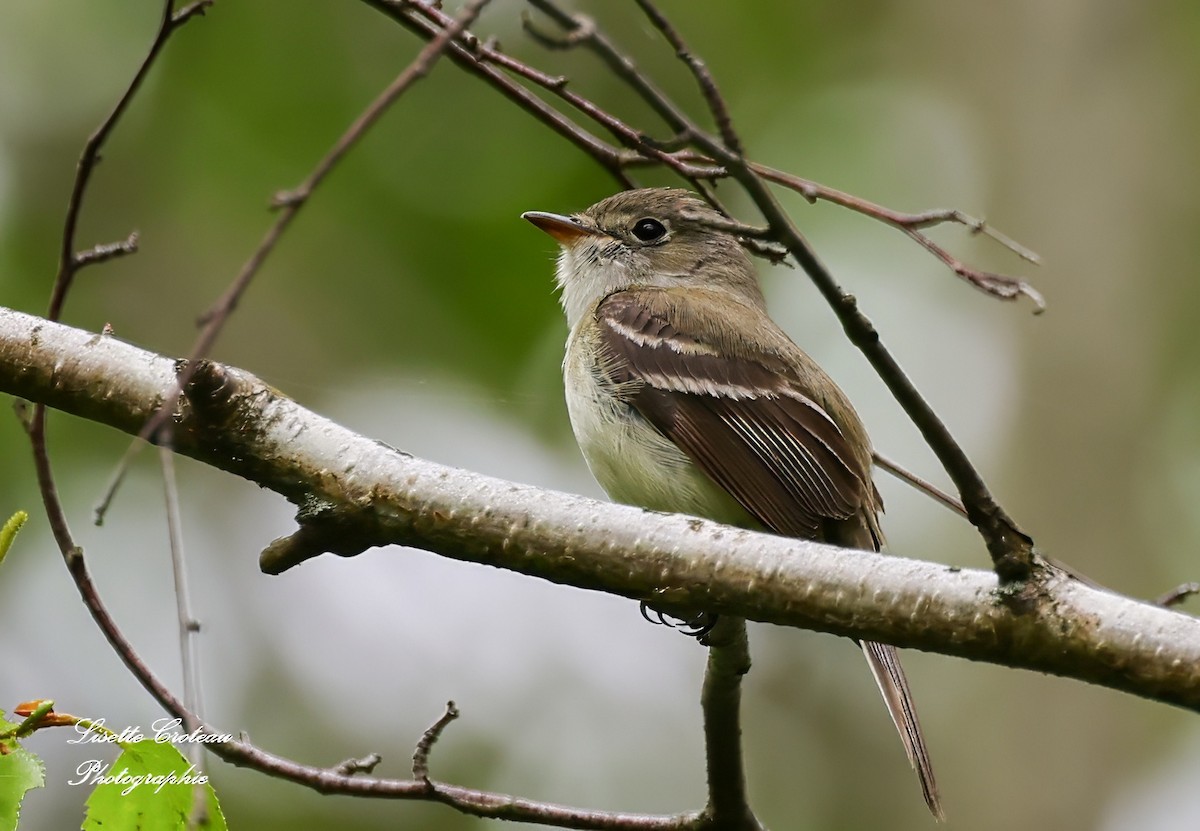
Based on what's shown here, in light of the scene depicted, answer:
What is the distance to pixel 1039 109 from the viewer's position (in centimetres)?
963

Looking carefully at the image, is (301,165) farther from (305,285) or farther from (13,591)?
(13,591)

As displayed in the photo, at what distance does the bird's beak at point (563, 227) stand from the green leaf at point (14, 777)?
153 inches

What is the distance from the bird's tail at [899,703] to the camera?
417 cm

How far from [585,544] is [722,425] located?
1.73 m

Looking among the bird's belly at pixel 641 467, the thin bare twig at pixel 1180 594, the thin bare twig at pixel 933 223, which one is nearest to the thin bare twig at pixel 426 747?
the bird's belly at pixel 641 467

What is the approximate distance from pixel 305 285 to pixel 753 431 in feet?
18.5

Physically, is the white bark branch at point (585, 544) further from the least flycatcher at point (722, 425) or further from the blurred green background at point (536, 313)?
the blurred green background at point (536, 313)

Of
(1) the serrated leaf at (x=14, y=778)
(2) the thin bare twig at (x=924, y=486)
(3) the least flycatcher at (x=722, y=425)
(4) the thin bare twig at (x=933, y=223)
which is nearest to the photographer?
(1) the serrated leaf at (x=14, y=778)

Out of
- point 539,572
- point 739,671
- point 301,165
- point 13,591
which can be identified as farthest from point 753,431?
point 13,591

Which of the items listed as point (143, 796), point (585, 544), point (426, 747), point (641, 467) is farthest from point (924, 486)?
point (143, 796)

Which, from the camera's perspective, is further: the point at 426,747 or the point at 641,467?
the point at 641,467

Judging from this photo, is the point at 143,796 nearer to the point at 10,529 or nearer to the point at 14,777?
the point at 14,777

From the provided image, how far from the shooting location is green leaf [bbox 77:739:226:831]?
2635 millimetres

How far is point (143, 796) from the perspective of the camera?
2.65 metres
